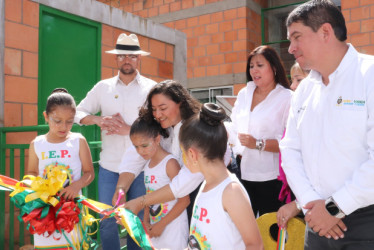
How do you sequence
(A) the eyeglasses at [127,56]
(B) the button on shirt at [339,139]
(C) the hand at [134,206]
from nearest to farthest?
(B) the button on shirt at [339,139] → (C) the hand at [134,206] → (A) the eyeglasses at [127,56]

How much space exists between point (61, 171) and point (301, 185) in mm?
1563

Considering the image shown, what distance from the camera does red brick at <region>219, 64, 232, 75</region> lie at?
8.88 metres

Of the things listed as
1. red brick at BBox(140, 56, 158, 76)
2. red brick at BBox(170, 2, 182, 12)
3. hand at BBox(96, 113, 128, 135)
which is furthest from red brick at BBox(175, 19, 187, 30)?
hand at BBox(96, 113, 128, 135)

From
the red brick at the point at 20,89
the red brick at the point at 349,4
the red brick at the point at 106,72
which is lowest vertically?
the red brick at the point at 20,89

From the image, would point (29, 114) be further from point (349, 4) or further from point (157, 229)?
point (349, 4)

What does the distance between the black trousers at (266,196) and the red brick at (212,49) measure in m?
6.59

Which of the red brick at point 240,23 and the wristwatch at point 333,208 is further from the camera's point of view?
the red brick at point 240,23

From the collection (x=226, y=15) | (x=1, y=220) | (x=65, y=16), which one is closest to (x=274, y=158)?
(x=1, y=220)

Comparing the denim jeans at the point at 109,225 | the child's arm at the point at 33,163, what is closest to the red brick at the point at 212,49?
the denim jeans at the point at 109,225

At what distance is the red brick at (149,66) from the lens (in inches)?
199

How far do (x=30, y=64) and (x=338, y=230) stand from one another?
3.28 metres

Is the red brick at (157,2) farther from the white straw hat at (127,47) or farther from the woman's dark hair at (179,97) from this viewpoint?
the woman's dark hair at (179,97)

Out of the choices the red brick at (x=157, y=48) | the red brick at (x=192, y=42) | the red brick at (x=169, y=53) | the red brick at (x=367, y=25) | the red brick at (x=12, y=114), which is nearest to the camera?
the red brick at (x=12, y=114)

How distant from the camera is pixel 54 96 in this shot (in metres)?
2.83
